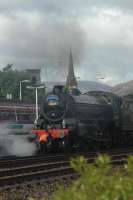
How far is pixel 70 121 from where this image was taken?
2138 centimetres

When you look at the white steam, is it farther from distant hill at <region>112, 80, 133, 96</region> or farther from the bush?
the bush

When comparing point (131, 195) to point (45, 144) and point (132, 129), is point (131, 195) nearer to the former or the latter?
point (45, 144)

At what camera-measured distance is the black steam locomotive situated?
70.0 ft

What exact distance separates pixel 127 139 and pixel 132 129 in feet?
3.28

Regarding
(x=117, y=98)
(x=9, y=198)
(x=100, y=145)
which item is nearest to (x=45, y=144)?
(x=100, y=145)

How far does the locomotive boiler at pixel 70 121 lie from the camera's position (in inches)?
837

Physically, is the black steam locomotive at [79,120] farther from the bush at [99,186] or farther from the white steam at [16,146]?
the bush at [99,186]

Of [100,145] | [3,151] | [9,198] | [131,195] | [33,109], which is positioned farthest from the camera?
[33,109]

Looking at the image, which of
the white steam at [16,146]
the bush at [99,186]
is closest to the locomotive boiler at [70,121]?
the white steam at [16,146]

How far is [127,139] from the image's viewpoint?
25750 mm

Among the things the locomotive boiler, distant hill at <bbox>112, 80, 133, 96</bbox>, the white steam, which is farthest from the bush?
distant hill at <bbox>112, 80, 133, 96</bbox>

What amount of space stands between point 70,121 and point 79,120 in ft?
1.71

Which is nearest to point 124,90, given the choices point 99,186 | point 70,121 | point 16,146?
point 16,146

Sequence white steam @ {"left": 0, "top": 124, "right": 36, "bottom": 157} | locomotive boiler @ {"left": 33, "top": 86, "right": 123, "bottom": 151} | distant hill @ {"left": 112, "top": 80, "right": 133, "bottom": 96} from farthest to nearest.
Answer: distant hill @ {"left": 112, "top": 80, "right": 133, "bottom": 96} < white steam @ {"left": 0, "top": 124, "right": 36, "bottom": 157} < locomotive boiler @ {"left": 33, "top": 86, "right": 123, "bottom": 151}
